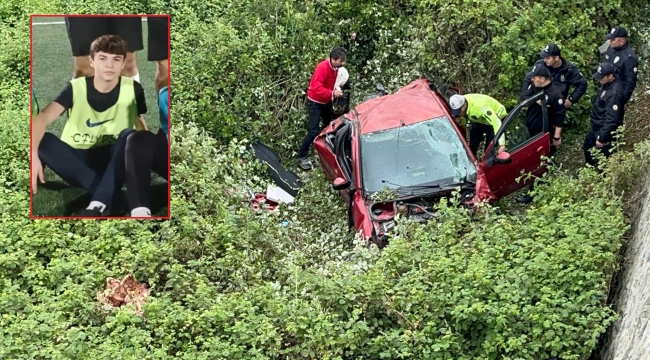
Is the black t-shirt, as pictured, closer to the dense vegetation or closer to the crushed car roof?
the dense vegetation

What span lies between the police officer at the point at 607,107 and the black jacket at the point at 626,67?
70 mm

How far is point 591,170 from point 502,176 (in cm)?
108

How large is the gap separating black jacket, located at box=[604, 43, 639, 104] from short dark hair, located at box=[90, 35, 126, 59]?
5.98 m

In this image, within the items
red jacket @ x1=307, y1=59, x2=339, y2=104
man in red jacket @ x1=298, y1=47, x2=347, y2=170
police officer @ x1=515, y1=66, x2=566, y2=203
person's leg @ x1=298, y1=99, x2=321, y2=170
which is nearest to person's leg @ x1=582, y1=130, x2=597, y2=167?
police officer @ x1=515, y1=66, x2=566, y2=203

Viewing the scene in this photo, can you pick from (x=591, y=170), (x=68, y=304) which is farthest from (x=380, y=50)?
(x=68, y=304)

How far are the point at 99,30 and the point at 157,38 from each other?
0.46 m

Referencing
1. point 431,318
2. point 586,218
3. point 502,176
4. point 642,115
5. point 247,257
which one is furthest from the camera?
point 642,115

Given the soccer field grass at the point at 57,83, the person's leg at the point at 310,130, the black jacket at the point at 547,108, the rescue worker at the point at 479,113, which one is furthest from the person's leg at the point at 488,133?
the soccer field grass at the point at 57,83

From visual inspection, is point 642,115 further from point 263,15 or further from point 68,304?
point 68,304

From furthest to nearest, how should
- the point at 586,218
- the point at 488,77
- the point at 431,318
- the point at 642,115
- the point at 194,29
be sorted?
the point at 194,29, the point at 488,77, the point at 642,115, the point at 586,218, the point at 431,318

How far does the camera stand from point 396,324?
23.5 feet

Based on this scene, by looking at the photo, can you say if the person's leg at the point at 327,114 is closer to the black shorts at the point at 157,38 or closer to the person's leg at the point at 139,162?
the person's leg at the point at 139,162

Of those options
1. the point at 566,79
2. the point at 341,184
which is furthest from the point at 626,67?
the point at 341,184

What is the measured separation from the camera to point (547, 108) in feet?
30.8
